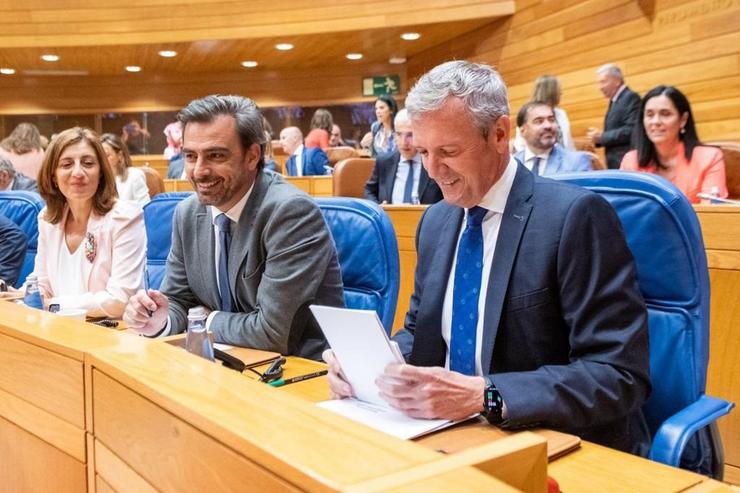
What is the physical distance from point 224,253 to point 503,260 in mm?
998

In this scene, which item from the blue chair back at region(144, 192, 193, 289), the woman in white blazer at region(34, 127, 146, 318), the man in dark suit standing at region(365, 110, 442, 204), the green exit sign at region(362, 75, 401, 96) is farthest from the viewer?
the green exit sign at region(362, 75, 401, 96)

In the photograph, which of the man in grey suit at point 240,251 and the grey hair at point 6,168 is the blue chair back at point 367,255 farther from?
the grey hair at point 6,168

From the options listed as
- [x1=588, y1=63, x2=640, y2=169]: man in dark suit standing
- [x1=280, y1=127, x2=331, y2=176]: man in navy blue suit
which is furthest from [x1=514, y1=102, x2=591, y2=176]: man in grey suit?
[x1=280, y1=127, x2=331, y2=176]: man in navy blue suit

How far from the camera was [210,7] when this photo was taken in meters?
9.46

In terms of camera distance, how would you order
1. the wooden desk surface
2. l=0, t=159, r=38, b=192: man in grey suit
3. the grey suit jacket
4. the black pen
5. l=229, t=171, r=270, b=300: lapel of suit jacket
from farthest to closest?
l=0, t=159, r=38, b=192: man in grey suit < l=229, t=171, r=270, b=300: lapel of suit jacket < the grey suit jacket < the black pen < the wooden desk surface

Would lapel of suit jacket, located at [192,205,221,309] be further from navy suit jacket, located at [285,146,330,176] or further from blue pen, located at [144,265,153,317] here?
navy suit jacket, located at [285,146,330,176]

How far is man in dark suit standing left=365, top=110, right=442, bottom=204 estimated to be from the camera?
16.3 feet

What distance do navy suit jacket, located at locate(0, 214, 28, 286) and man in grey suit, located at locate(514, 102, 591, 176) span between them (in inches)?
108

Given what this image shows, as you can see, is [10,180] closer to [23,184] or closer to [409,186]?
[23,184]

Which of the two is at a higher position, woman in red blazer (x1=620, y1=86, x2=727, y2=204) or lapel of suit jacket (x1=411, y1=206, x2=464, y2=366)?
woman in red blazer (x1=620, y1=86, x2=727, y2=204)

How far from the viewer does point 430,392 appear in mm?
1217

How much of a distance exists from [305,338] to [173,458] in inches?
50.1

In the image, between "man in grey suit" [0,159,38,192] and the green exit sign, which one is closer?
"man in grey suit" [0,159,38,192]

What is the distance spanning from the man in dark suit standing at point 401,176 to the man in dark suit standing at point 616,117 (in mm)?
1586
